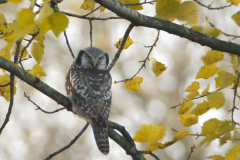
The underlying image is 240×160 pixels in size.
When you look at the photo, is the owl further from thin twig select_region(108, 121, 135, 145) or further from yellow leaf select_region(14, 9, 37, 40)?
yellow leaf select_region(14, 9, 37, 40)

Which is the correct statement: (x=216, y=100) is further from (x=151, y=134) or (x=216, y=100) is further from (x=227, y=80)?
(x=151, y=134)

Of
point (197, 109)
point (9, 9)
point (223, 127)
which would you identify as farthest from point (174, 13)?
point (9, 9)

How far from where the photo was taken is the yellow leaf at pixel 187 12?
6.87ft

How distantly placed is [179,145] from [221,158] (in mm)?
14120

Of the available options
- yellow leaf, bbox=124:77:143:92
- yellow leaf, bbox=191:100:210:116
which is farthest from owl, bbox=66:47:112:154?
yellow leaf, bbox=191:100:210:116

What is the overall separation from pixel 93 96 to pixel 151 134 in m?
1.17

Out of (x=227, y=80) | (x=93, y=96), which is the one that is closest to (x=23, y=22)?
(x=227, y=80)

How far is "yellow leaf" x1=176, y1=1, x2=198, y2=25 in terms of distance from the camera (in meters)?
2.09

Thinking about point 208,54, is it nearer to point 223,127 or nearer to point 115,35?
point 223,127

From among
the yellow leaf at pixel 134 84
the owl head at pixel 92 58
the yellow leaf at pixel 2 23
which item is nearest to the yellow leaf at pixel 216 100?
the yellow leaf at pixel 134 84

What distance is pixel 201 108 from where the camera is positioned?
226cm

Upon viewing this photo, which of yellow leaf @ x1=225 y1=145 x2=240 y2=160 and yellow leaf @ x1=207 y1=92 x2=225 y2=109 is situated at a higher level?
yellow leaf @ x1=207 y1=92 x2=225 y2=109

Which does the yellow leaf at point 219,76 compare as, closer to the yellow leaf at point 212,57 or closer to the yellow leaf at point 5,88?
the yellow leaf at point 212,57

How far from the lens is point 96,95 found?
3363 millimetres
